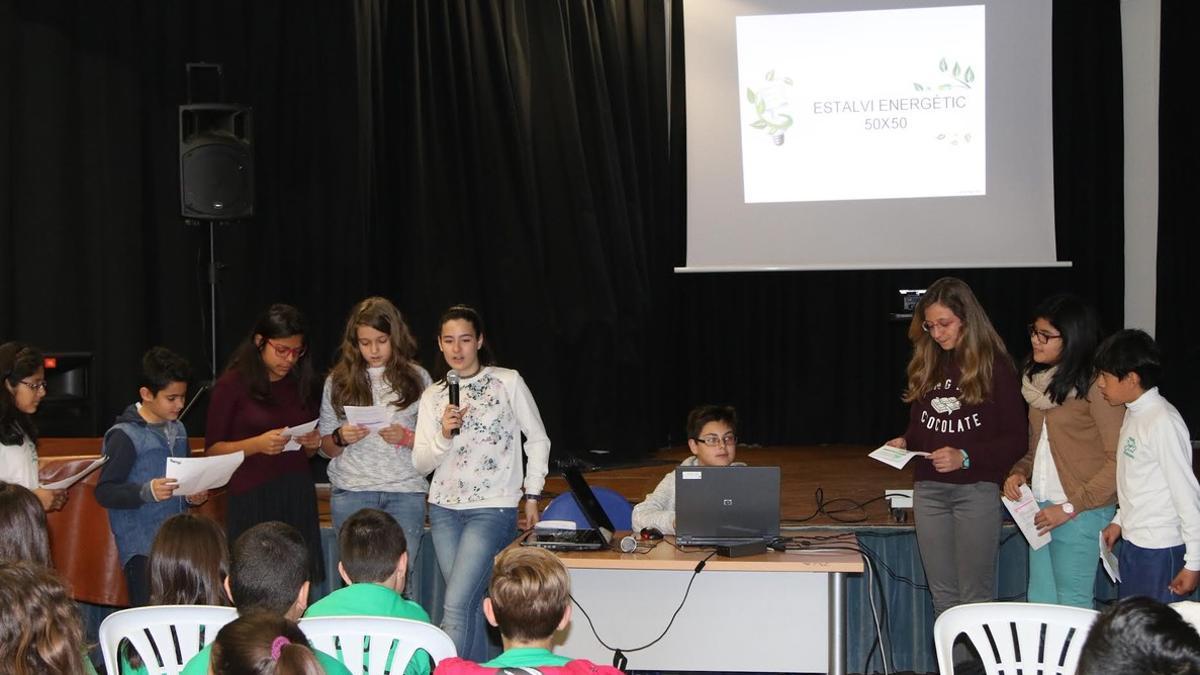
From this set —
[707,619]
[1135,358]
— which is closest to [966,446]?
[1135,358]

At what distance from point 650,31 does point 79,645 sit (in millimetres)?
6675

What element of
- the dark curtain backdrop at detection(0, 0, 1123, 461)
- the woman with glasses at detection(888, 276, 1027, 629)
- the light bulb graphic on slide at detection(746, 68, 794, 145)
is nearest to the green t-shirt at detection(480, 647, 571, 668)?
the woman with glasses at detection(888, 276, 1027, 629)

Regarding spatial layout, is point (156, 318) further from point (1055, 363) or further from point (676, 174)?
point (1055, 363)

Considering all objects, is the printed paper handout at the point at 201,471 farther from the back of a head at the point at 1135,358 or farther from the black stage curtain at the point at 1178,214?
the black stage curtain at the point at 1178,214

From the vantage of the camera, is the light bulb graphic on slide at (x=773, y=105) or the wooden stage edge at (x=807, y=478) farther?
the light bulb graphic on slide at (x=773, y=105)

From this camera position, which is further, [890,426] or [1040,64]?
[890,426]

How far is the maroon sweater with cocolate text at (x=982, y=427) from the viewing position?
14.3ft

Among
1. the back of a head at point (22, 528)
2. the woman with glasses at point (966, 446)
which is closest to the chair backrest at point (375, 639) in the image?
the back of a head at point (22, 528)

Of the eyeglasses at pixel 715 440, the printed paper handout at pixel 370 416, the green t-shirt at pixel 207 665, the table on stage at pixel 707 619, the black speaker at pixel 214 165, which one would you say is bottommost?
the table on stage at pixel 707 619

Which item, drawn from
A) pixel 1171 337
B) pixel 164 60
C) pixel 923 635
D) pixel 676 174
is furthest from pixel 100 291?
pixel 1171 337

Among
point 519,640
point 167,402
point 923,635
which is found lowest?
point 923,635

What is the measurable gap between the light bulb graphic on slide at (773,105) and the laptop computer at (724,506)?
382 cm

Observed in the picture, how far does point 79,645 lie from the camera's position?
2.08 meters

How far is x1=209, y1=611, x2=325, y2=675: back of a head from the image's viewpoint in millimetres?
1938
